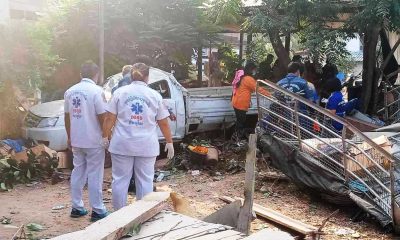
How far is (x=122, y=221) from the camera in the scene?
3.44 meters

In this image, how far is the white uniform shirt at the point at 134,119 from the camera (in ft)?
16.5

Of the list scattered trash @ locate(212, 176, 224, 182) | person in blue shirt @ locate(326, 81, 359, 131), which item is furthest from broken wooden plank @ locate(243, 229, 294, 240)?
person in blue shirt @ locate(326, 81, 359, 131)

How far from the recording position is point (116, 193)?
5234mm

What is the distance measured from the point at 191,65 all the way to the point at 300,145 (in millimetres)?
8631

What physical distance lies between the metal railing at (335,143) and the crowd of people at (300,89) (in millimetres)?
186

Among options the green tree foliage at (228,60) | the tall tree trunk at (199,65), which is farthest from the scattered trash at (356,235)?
the tall tree trunk at (199,65)

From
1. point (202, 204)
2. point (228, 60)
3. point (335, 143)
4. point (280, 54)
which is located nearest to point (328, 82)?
point (280, 54)

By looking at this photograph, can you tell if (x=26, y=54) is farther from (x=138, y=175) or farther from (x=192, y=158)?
(x=138, y=175)

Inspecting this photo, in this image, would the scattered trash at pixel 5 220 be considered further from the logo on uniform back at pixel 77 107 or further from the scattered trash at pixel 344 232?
the scattered trash at pixel 344 232

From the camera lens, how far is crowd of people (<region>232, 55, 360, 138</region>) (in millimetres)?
8227

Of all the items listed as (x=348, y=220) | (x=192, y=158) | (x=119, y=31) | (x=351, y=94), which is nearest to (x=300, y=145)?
(x=348, y=220)

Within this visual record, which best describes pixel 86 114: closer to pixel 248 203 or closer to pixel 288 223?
pixel 248 203

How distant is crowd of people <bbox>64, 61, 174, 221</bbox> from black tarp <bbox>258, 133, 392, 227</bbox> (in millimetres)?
2370

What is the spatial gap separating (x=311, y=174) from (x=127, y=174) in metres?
2.80
